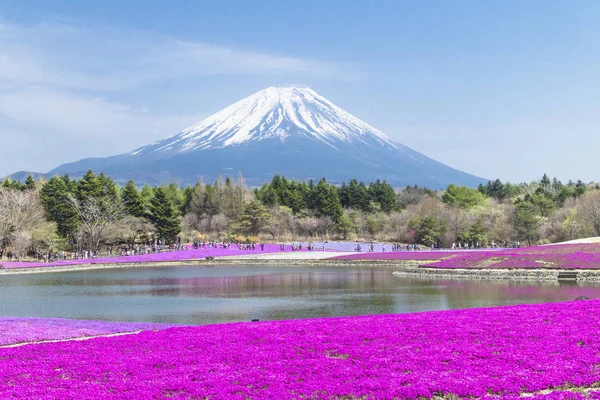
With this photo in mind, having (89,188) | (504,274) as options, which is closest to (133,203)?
(89,188)

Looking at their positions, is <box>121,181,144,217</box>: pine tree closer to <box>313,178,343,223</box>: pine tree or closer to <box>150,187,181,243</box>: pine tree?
<box>150,187,181,243</box>: pine tree

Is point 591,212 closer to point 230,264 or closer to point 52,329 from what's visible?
point 230,264

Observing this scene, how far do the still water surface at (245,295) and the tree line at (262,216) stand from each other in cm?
2691

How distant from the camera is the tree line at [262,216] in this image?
260 feet

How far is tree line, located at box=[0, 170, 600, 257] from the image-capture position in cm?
7931

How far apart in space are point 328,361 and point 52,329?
1290 cm

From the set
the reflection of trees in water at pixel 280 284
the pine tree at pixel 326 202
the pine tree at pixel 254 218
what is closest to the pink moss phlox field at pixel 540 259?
the reflection of trees in water at pixel 280 284

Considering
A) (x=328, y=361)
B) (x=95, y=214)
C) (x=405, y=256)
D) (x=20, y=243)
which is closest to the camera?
(x=328, y=361)

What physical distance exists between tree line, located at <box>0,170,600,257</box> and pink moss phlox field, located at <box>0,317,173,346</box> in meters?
50.0

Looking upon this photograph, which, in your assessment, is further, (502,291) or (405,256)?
(405,256)

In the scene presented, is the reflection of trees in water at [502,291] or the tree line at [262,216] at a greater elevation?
the tree line at [262,216]

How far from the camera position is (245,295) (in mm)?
38031

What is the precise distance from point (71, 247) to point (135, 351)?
69311 millimetres

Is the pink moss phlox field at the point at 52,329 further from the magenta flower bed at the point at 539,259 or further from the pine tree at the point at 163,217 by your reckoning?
the pine tree at the point at 163,217
